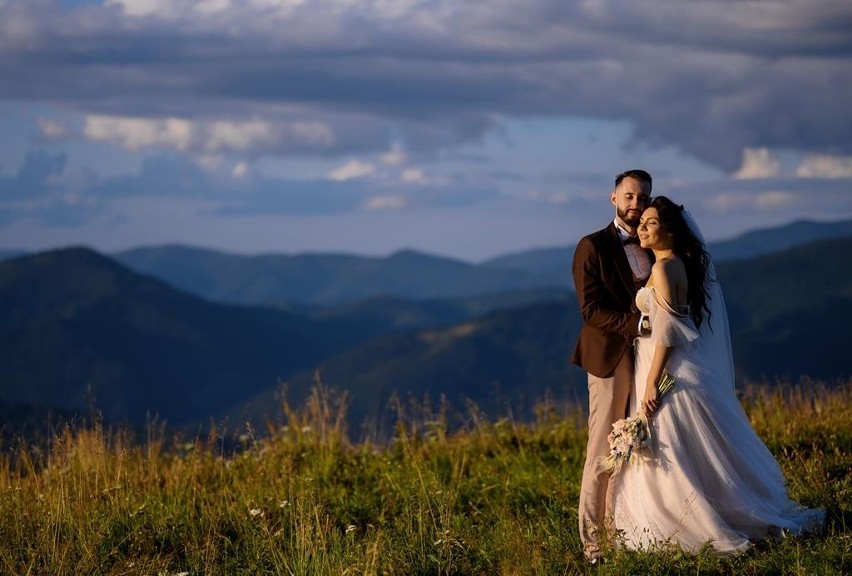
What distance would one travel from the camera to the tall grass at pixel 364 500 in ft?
21.6

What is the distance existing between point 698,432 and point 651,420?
0.97 feet

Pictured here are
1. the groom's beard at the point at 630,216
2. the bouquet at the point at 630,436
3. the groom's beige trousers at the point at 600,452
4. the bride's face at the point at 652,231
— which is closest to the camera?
the bride's face at the point at 652,231

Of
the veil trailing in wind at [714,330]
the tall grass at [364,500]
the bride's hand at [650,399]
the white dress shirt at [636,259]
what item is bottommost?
the tall grass at [364,500]

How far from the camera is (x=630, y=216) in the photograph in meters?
6.70

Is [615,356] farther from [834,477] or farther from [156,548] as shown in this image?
[156,548]

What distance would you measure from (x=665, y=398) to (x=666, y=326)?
1.56 ft

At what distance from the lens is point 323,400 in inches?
432

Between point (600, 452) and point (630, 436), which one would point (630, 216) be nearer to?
point (630, 436)

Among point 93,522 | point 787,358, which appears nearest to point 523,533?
point 93,522

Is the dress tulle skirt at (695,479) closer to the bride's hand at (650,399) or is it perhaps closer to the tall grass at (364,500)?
the bride's hand at (650,399)

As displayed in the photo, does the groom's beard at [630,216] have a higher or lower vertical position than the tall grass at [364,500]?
higher

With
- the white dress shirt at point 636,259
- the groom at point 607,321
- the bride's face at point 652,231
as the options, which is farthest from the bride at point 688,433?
the white dress shirt at point 636,259

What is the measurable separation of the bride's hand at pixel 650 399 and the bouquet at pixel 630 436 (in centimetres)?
3

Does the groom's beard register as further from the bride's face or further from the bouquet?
the bouquet
